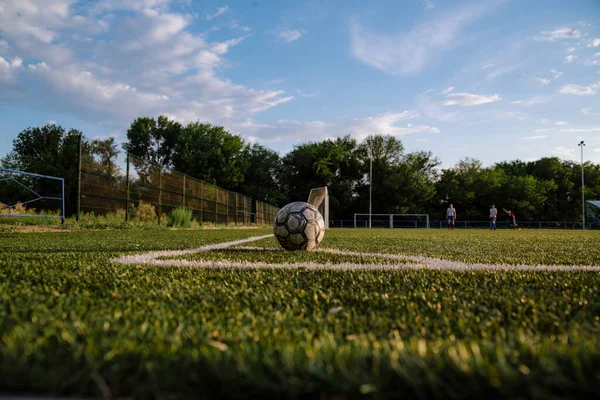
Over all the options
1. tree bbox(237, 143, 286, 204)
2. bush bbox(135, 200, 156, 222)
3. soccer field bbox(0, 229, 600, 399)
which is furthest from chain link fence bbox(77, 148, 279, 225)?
tree bbox(237, 143, 286, 204)

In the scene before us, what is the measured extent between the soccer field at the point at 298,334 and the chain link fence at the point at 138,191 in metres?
10.2

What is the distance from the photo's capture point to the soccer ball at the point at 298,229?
4820 mm

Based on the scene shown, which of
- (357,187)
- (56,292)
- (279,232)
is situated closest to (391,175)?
(357,187)

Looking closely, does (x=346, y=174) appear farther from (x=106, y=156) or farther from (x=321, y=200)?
(x=106, y=156)

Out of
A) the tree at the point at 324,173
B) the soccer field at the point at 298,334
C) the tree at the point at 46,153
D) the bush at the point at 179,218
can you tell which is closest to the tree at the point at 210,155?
the tree at the point at 324,173

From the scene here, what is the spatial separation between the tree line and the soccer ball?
121ft

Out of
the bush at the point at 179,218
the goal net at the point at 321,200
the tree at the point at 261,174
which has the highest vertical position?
the tree at the point at 261,174

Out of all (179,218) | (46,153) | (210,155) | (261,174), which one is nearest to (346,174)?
(261,174)

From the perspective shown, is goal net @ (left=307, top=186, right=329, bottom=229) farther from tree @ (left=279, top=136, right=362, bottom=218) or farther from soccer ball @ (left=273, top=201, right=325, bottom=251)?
soccer ball @ (left=273, top=201, right=325, bottom=251)

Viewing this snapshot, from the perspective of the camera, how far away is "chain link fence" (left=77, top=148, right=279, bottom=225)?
39.2 ft

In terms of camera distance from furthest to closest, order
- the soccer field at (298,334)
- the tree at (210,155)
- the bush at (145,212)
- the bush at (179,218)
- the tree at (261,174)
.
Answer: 1. the tree at (261,174)
2. the tree at (210,155)
3. the bush at (179,218)
4. the bush at (145,212)
5. the soccer field at (298,334)

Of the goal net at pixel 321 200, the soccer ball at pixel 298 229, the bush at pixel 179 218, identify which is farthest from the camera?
the goal net at pixel 321 200

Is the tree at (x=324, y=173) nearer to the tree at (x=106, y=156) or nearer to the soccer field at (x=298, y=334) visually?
the tree at (x=106, y=156)

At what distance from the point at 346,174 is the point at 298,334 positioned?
48061 millimetres
